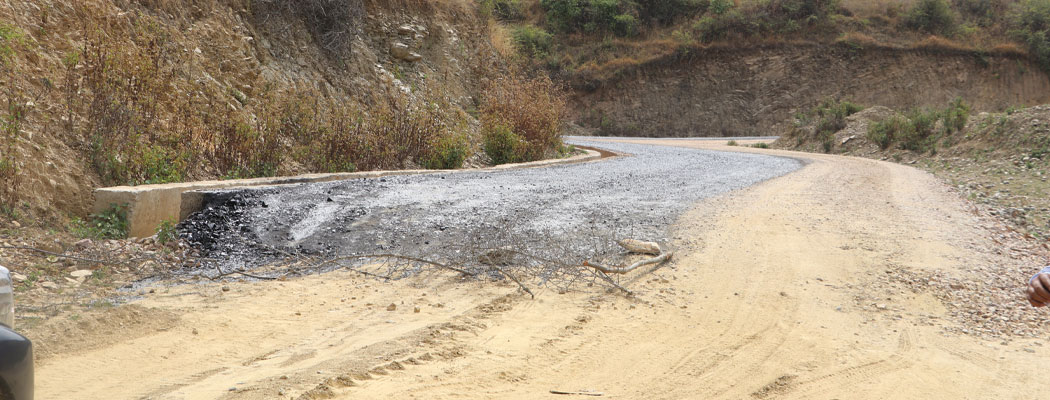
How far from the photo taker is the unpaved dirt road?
3.45 meters

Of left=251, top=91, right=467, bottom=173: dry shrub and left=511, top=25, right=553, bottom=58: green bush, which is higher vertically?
left=511, top=25, right=553, bottom=58: green bush

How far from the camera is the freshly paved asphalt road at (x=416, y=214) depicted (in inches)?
257

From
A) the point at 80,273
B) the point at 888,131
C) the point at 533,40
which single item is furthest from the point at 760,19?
the point at 80,273

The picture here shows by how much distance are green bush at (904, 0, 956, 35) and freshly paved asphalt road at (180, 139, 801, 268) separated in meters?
39.9

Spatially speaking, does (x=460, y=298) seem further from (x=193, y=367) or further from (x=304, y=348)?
(x=193, y=367)

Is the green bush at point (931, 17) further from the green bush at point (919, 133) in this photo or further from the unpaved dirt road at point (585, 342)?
the unpaved dirt road at point (585, 342)

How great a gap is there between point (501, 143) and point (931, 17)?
39.0 metres

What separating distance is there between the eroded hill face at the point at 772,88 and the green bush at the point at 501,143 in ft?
80.2

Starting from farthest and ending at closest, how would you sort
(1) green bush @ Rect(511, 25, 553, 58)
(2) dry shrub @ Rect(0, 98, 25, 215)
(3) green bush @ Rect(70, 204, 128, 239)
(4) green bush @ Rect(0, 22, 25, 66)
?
(1) green bush @ Rect(511, 25, 553, 58) < (4) green bush @ Rect(0, 22, 25, 66) < (3) green bush @ Rect(70, 204, 128, 239) < (2) dry shrub @ Rect(0, 98, 25, 215)

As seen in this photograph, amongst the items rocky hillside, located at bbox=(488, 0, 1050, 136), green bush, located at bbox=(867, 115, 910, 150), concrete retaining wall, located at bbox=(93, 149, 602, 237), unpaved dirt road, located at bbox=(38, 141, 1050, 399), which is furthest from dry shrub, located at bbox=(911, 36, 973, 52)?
concrete retaining wall, located at bbox=(93, 149, 602, 237)

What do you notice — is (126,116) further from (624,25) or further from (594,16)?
(624,25)

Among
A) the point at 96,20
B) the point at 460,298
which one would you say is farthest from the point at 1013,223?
the point at 96,20

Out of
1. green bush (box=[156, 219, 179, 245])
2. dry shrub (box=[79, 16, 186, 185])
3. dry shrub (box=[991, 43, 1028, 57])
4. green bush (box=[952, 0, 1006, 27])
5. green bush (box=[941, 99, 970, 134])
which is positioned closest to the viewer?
green bush (box=[156, 219, 179, 245])

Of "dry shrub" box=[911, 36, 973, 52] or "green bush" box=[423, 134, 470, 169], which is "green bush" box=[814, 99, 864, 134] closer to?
"green bush" box=[423, 134, 470, 169]
